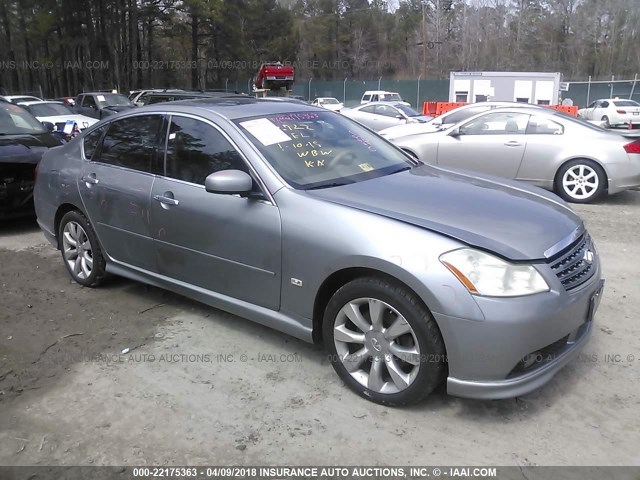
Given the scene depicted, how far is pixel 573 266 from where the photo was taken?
302cm

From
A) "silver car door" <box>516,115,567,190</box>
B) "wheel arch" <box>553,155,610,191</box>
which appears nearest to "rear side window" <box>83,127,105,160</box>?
"silver car door" <box>516,115,567,190</box>

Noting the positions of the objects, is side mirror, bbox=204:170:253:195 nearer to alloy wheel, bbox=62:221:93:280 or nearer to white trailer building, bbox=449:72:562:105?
alloy wheel, bbox=62:221:93:280

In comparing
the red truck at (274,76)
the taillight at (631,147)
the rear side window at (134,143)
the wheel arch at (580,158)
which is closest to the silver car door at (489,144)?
the wheel arch at (580,158)

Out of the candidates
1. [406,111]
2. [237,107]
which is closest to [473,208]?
[237,107]

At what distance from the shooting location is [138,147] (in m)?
Result: 4.32

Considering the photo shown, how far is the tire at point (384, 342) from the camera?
9.19ft

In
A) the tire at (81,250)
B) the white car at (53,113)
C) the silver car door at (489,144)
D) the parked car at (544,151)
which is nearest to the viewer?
the tire at (81,250)

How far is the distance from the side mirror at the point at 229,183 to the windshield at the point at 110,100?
695 inches

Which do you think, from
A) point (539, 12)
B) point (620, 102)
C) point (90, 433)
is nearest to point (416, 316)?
point (90, 433)

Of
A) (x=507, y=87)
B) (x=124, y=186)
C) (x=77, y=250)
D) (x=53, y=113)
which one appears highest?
(x=507, y=87)

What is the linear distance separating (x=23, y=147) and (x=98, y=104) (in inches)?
511

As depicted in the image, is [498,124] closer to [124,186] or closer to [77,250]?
[124,186]

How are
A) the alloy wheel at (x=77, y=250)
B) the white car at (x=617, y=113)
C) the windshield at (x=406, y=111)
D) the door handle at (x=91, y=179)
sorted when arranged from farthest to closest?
the white car at (x=617, y=113), the windshield at (x=406, y=111), the alloy wheel at (x=77, y=250), the door handle at (x=91, y=179)

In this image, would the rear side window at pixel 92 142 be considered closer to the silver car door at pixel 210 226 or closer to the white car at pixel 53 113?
the silver car door at pixel 210 226
